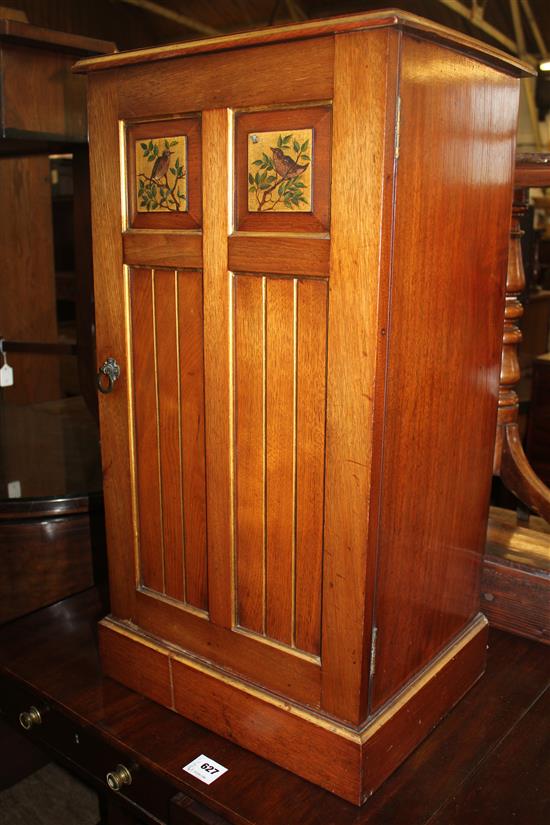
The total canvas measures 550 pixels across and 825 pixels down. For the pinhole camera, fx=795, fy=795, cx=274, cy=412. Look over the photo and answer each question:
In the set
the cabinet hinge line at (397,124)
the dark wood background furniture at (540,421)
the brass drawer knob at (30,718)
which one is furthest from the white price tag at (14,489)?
the dark wood background furniture at (540,421)

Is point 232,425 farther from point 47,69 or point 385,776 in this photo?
point 47,69

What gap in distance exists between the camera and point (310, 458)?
1.27 metres

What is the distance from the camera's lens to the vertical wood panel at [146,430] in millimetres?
1443

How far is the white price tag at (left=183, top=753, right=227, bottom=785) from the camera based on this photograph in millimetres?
1380

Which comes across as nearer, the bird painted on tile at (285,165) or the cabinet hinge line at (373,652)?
the bird painted on tile at (285,165)

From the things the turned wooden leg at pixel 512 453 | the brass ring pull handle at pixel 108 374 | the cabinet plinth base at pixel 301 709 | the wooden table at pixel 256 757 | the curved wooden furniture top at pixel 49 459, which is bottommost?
the wooden table at pixel 256 757

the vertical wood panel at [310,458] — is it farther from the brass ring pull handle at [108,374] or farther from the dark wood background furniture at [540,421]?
the dark wood background furniture at [540,421]

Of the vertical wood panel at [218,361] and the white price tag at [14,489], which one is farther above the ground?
the vertical wood panel at [218,361]

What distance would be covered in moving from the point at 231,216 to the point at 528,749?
3.59 ft

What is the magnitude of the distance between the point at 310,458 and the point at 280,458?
6 cm

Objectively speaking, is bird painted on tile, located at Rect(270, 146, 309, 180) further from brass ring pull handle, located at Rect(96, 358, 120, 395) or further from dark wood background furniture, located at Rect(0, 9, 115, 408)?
dark wood background furniture, located at Rect(0, 9, 115, 408)

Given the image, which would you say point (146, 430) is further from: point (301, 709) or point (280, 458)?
point (301, 709)

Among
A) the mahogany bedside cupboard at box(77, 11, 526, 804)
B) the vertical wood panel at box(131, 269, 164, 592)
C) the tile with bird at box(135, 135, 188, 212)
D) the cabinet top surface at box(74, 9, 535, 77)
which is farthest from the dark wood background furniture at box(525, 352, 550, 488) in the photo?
the tile with bird at box(135, 135, 188, 212)

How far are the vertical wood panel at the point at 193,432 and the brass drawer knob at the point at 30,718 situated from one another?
47 centimetres
